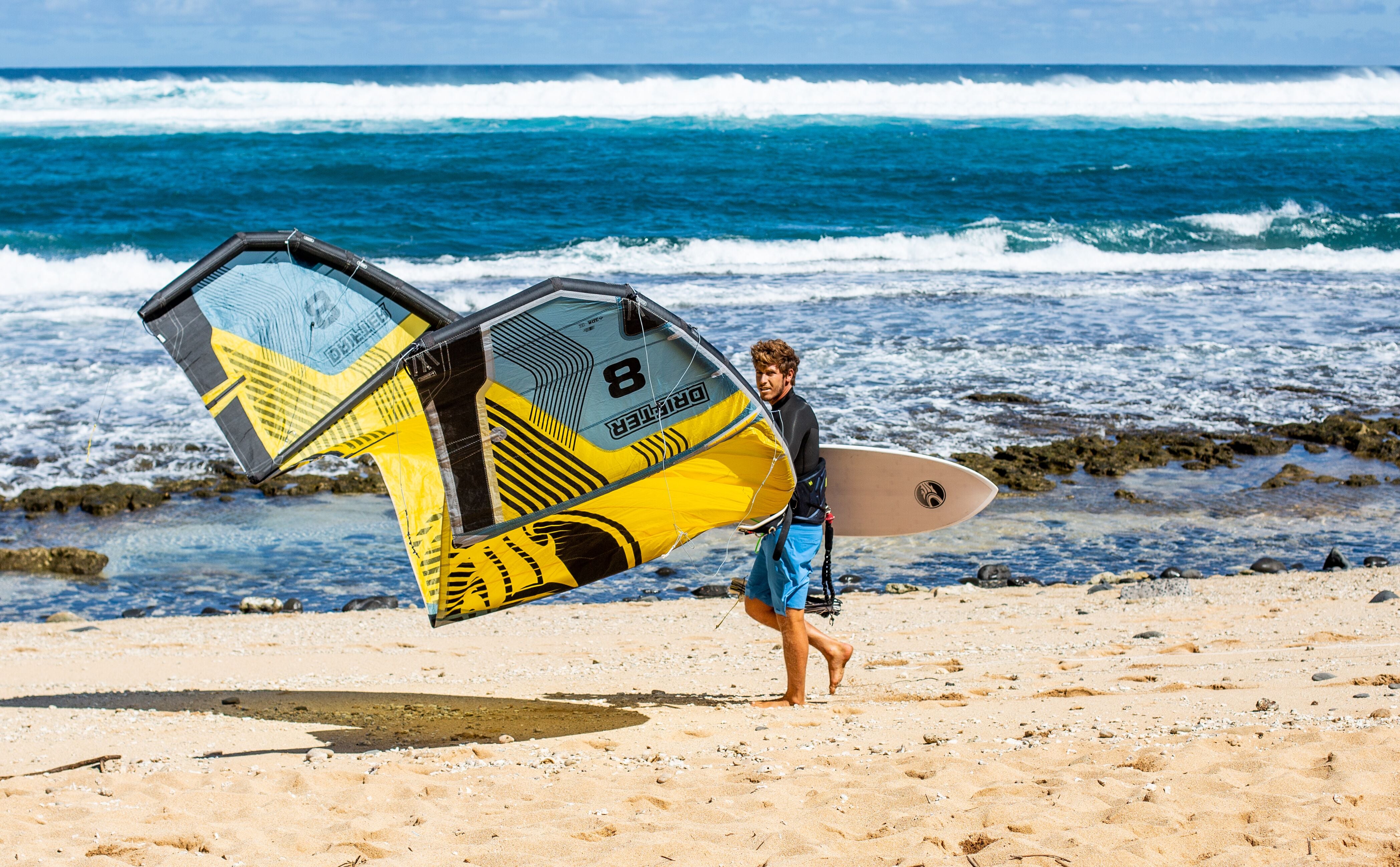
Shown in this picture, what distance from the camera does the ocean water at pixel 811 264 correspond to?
873 cm

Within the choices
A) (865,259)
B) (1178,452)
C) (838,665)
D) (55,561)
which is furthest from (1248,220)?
(55,561)

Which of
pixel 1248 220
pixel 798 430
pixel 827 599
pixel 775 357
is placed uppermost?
pixel 1248 220

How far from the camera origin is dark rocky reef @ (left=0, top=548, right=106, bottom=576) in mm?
8039

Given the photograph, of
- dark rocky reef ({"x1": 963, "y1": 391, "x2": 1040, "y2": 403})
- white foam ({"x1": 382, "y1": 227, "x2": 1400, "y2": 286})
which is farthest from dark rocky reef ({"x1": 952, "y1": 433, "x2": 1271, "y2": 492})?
white foam ({"x1": 382, "y1": 227, "x2": 1400, "y2": 286})

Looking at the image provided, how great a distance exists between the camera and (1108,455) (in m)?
10.2

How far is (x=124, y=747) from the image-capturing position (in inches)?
185

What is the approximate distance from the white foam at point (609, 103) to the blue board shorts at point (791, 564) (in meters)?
39.7

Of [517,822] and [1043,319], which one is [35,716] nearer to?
[517,822]

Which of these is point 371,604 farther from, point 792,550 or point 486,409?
point 792,550

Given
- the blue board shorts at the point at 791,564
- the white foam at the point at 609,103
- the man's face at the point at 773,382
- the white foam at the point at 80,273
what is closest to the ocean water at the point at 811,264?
the white foam at the point at 80,273

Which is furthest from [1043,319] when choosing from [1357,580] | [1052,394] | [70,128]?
[70,128]

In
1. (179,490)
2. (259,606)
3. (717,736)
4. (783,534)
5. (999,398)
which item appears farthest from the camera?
(999,398)

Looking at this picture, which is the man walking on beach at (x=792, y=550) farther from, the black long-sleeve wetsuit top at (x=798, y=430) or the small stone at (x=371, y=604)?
the small stone at (x=371, y=604)

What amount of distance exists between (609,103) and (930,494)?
49.4m
